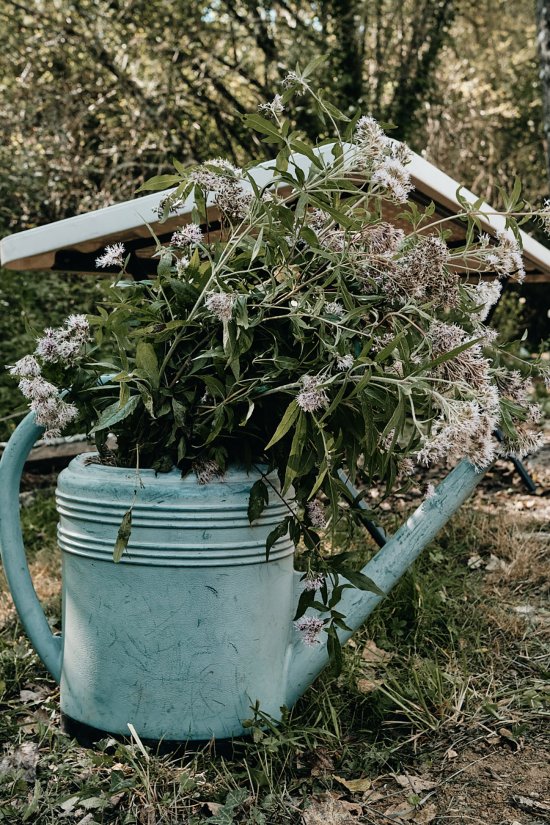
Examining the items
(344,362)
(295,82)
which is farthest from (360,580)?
(295,82)

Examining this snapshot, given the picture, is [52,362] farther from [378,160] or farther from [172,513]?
[378,160]

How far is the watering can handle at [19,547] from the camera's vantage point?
1.77 meters

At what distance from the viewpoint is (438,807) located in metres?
1.62

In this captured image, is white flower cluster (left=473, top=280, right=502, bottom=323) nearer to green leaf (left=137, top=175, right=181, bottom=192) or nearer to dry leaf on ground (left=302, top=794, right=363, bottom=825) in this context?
green leaf (left=137, top=175, right=181, bottom=192)

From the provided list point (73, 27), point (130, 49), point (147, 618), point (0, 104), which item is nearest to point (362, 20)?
point (130, 49)

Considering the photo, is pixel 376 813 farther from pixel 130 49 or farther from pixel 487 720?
pixel 130 49

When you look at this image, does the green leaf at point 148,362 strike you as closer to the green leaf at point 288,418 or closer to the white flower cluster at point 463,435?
the green leaf at point 288,418

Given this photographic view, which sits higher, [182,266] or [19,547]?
[182,266]

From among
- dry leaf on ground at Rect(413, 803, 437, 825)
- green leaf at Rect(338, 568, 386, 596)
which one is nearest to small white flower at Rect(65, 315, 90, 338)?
green leaf at Rect(338, 568, 386, 596)

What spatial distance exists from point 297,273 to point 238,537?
53 centimetres

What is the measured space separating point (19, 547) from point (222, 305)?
2.54 ft

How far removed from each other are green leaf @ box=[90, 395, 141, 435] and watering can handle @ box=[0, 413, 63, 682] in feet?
0.86

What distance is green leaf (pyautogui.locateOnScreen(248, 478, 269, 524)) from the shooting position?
5.16 feet

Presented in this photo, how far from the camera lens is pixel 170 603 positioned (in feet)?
5.27
